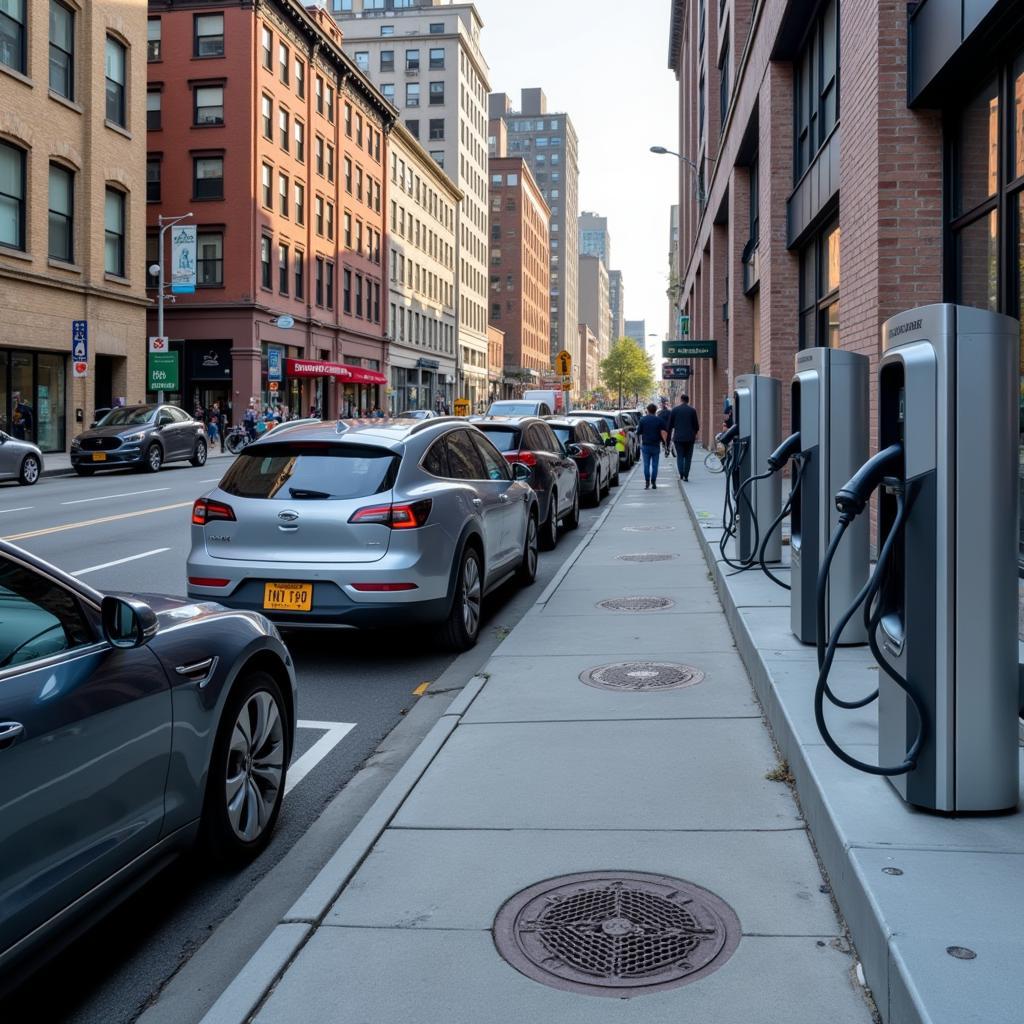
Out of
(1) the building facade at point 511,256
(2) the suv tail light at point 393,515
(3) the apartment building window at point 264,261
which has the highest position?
(1) the building facade at point 511,256

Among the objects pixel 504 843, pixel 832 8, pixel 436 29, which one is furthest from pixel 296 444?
pixel 436 29

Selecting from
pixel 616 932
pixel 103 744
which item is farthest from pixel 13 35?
pixel 616 932

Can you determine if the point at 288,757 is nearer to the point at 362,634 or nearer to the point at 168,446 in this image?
the point at 362,634

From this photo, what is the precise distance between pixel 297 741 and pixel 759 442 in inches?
208

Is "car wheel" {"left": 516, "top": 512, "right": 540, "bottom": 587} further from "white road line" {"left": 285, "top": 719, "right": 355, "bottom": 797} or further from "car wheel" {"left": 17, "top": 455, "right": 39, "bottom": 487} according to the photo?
"car wheel" {"left": 17, "top": 455, "right": 39, "bottom": 487}

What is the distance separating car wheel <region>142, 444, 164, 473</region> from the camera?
1134 inches

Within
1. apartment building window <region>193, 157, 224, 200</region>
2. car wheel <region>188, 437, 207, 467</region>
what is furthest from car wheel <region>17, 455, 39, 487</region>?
apartment building window <region>193, 157, 224, 200</region>

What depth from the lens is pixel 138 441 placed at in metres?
28.5

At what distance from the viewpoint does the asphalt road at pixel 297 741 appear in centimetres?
355

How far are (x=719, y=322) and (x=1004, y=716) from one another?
3290 centimetres

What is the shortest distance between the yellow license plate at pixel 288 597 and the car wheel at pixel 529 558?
3.70 m

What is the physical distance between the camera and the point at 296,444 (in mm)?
8000

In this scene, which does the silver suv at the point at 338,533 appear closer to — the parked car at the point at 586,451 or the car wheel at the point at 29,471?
the parked car at the point at 586,451

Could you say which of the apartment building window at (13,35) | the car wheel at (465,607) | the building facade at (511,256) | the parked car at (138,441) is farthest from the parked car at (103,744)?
the building facade at (511,256)
